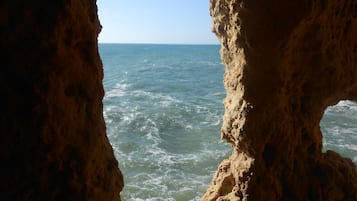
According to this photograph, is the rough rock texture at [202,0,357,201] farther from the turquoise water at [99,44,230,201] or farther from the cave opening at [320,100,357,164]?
the cave opening at [320,100,357,164]

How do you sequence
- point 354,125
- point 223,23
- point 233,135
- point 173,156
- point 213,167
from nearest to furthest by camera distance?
point 233,135 < point 223,23 < point 213,167 < point 173,156 < point 354,125

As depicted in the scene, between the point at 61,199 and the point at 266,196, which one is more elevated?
the point at 61,199

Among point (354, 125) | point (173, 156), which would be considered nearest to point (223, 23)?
point (173, 156)

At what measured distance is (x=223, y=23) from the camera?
454 cm

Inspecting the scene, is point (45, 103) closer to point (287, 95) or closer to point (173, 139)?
point (287, 95)

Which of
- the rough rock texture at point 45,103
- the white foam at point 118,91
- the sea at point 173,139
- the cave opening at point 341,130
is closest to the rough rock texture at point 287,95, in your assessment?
the rough rock texture at point 45,103

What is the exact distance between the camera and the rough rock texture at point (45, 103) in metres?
2.15

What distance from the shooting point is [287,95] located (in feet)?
12.8

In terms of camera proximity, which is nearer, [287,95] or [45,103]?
[45,103]

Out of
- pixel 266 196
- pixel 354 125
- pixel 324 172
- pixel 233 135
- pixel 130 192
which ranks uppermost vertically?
pixel 233 135

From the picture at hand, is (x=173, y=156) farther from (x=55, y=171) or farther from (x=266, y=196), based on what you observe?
(x=55, y=171)

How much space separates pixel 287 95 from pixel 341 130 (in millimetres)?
9205

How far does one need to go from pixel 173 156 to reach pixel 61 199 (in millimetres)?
8048

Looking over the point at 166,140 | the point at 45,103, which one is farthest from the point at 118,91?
the point at 45,103
